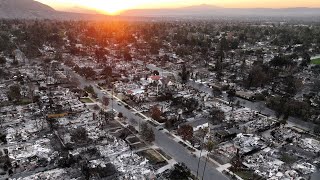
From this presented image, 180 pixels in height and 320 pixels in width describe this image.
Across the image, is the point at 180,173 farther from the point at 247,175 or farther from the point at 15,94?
the point at 15,94

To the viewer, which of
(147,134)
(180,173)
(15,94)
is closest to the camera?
(180,173)

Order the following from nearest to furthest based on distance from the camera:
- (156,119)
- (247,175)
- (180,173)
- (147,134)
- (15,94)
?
(180,173) → (247,175) → (147,134) → (156,119) → (15,94)

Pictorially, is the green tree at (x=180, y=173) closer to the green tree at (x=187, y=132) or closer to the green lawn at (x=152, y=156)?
the green lawn at (x=152, y=156)

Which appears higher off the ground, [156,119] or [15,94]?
[15,94]

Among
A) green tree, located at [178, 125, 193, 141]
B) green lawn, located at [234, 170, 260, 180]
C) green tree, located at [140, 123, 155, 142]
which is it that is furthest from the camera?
green tree, located at [178, 125, 193, 141]

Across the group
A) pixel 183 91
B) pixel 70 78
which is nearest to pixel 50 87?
pixel 70 78

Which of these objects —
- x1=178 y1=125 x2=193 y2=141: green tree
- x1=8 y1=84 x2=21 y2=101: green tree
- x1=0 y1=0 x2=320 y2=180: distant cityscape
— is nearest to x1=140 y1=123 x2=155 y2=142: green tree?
x1=0 y1=0 x2=320 y2=180: distant cityscape

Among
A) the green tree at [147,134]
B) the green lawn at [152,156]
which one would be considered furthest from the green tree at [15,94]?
the green lawn at [152,156]

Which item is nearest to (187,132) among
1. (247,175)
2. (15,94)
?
(247,175)

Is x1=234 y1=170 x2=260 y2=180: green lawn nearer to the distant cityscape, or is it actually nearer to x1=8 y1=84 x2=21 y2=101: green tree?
the distant cityscape

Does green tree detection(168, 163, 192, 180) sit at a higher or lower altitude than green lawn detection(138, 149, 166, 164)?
higher

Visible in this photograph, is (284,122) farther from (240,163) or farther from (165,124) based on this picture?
(165,124)
